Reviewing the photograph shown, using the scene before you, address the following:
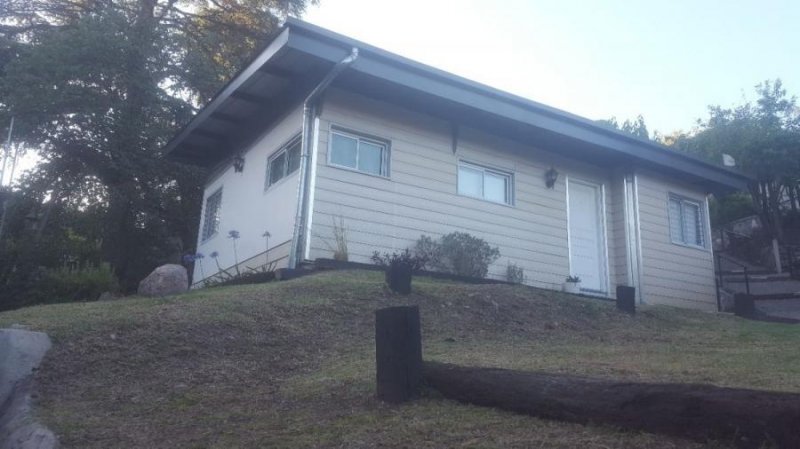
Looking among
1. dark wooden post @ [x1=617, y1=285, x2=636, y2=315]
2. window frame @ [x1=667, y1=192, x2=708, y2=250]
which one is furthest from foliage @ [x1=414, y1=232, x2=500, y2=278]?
window frame @ [x1=667, y1=192, x2=708, y2=250]

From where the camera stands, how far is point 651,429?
402cm

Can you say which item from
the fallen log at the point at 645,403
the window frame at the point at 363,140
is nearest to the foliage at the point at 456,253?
the window frame at the point at 363,140

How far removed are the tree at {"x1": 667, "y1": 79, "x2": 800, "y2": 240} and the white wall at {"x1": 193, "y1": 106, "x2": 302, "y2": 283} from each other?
16639 mm

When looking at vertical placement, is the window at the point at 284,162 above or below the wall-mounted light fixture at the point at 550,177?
below

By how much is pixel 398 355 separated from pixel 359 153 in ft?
23.8

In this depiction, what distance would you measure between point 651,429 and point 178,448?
270 cm

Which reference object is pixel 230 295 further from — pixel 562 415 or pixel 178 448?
pixel 562 415

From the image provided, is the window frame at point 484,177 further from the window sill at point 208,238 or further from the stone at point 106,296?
the stone at point 106,296

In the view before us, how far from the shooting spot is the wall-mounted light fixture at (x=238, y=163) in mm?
14516

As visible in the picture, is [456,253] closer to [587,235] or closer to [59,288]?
[587,235]

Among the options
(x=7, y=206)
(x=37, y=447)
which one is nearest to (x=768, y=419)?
(x=37, y=447)

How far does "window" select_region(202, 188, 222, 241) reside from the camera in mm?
15505

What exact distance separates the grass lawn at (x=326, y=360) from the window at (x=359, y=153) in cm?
234

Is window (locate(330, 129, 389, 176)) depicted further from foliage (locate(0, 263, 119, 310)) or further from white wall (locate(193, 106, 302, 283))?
foliage (locate(0, 263, 119, 310))
